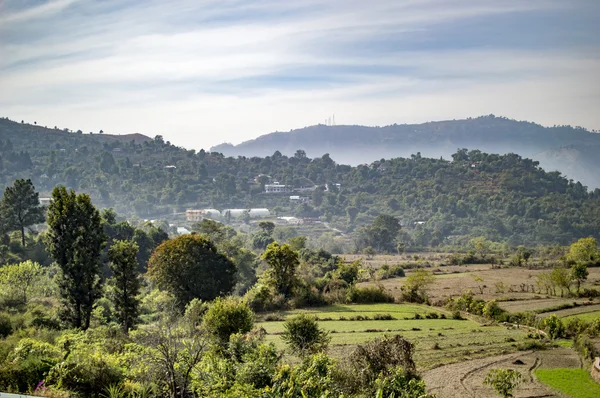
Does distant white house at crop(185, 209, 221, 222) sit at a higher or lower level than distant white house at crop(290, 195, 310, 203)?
lower

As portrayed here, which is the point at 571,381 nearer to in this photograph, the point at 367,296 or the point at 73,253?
the point at 367,296

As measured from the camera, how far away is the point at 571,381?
21344mm

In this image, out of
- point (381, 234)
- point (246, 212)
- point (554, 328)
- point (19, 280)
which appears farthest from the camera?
point (246, 212)

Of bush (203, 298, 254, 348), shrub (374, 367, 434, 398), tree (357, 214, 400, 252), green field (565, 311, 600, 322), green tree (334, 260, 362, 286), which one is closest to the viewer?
shrub (374, 367, 434, 398)

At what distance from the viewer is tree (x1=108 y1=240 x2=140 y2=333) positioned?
25.6m

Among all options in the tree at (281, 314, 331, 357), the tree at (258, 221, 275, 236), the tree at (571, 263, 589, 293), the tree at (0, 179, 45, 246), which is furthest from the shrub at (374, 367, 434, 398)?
the tree at (258, 221, 275, 236)

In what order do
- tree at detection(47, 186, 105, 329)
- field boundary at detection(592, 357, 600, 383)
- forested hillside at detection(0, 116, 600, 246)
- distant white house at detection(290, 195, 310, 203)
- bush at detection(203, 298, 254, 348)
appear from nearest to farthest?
field boundary at detection(592, 357, 600, 383) < bush at detection(203, 298, 254, 348) < tree at detection(47, 186, 105, 329) < forested hillside at detection(0, 116, 600, 246) < distant white house at detection(290, 195, 310, 203)

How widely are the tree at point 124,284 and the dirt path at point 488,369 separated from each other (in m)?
13.8

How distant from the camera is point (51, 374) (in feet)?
42.1

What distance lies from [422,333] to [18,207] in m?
32.4

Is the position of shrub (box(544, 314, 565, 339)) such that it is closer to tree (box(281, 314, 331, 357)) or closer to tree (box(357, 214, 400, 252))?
tree (box(281, 314, 331, 357))

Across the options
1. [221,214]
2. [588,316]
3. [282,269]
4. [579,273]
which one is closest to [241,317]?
[282,269]

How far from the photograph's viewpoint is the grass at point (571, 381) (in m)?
20.2

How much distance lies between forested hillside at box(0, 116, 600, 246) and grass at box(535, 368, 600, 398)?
74.2m
